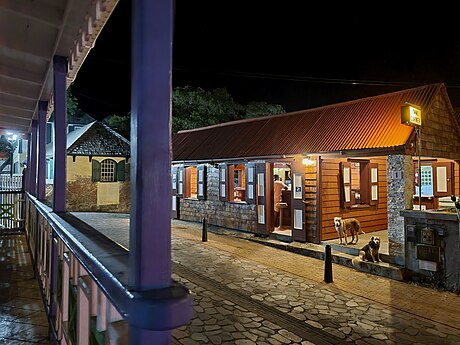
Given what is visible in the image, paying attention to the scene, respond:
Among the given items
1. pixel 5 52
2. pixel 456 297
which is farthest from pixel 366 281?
pixel 5 52

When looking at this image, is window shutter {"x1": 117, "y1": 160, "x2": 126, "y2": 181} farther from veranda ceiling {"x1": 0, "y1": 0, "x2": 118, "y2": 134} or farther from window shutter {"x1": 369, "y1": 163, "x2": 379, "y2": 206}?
veranda ceiling {"x1": 0, "y1": 0, "x2": 118, "y2": 134}

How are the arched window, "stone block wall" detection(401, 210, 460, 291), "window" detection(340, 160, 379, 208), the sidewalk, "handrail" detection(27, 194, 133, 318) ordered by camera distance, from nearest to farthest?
"handrail" detection(27, 194, 133, 318)
the sidewalk
"stone block wall" detection(401, 210, 460, 291)
"window" detection(340, 160, 379, 208)
the arched window

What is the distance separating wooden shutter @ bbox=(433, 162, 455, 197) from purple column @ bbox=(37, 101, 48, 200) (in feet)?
39.5

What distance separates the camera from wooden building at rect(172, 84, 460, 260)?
27.4ft

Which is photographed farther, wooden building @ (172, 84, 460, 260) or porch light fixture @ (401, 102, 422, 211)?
wooden building @ (172, 84, 460, 260)

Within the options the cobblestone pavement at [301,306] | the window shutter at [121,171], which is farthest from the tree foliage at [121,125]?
the cobblestone pavement at [301,306]

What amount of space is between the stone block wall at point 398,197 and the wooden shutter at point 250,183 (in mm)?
4855

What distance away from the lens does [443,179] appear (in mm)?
12266

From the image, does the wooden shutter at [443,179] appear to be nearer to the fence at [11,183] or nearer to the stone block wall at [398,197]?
the stone block wall at [398,197]

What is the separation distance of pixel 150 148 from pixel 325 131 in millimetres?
9343

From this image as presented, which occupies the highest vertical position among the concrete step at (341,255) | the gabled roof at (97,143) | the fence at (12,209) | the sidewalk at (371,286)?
the gabled roof at (97,143)

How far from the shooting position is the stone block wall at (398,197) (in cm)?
790

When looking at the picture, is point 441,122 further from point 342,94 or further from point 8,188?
point 342,94

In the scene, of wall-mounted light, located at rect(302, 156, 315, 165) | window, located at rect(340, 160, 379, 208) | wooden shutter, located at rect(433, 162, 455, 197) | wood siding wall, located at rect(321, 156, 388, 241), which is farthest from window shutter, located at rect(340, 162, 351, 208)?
wooden shutter, located at rect(433, 162, 455, 197)
